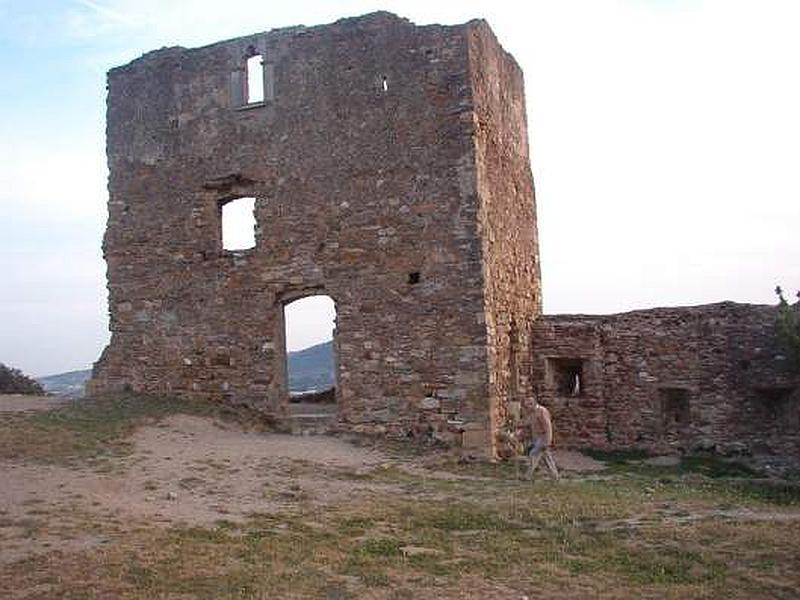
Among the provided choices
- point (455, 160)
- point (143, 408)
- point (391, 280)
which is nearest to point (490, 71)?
point (455, 160)

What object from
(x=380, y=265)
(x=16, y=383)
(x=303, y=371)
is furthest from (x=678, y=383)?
(x=303, y=371)

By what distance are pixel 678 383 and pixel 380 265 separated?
5.58 meters

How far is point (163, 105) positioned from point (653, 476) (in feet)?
34.5

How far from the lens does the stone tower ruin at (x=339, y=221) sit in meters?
13.6

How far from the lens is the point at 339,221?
1436cm

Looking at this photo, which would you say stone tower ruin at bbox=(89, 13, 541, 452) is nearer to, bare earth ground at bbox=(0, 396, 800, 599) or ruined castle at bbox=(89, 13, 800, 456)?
ruined castle at bbox=(89, 13, 800, 456)

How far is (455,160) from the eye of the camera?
45.0 ft

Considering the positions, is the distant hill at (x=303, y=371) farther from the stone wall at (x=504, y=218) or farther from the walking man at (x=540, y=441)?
the walking man at (x=540, y=441)

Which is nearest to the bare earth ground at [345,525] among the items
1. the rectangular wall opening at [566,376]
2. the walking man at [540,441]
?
the walking man at [540,441]

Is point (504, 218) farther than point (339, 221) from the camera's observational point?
Yes

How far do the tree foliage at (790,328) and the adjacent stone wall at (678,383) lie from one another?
54cm

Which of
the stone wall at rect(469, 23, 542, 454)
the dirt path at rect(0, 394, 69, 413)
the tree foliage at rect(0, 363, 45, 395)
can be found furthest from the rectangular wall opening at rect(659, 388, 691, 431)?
the tree foliage at rect(0, 363, 45, 395)

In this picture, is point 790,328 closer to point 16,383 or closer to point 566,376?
point 566,376

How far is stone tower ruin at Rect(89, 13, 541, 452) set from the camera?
13.6 m
